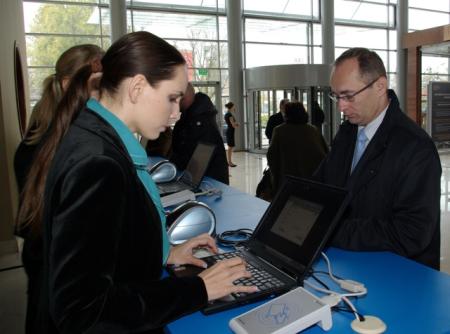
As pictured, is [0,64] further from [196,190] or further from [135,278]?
[135,278]

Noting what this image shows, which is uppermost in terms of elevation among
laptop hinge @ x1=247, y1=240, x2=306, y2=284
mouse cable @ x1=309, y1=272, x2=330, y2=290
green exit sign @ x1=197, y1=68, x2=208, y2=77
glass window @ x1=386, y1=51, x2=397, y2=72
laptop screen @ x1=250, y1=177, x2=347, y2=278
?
glass window @ x1=386, y1=51, x2=397, y2=72

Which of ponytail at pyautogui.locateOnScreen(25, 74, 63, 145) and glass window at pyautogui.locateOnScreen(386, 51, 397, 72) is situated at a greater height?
glass window at pyautogui.locateOnScreen(386, 51, 397, 72)

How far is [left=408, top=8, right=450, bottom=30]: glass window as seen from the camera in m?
14.7

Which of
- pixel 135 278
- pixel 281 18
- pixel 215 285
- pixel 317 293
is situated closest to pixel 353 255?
pixel 317 293

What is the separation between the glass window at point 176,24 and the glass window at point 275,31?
116 cm

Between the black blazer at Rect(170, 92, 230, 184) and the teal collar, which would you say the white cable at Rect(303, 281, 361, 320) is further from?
the black blazer at Rect(170, 92, 230, 184)

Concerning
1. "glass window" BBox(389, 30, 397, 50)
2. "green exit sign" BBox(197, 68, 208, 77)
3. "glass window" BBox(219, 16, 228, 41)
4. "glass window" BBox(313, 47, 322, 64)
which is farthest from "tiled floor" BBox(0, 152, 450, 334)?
"glass window" BBox(389, 30, 397, 50)

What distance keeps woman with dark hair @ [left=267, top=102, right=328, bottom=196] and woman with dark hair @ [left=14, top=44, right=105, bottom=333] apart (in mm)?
2373

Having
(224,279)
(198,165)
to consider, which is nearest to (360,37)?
(198,165)

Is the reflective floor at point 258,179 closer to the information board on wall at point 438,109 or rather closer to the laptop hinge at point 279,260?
the information board on wall at point 438,109

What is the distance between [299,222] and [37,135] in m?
1.06

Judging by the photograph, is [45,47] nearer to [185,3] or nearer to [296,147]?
[185,3]

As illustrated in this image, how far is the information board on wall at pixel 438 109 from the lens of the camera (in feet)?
17.9

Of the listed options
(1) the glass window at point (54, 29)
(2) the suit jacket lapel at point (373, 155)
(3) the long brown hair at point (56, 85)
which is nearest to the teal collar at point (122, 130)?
(3) the long brown hair at point (56, 85)
